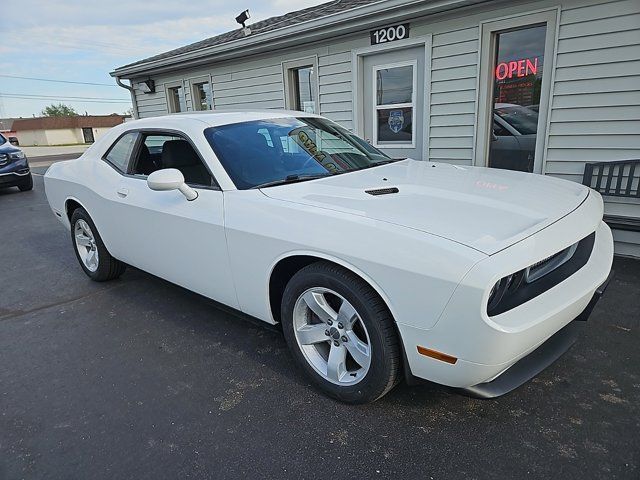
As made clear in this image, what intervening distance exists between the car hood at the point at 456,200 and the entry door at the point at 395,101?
336cm

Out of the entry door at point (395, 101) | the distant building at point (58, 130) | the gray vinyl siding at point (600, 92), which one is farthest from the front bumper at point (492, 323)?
the distant building at point (58, 130)

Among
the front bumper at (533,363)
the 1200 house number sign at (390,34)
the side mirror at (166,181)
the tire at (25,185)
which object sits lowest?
the tire at (25,185)

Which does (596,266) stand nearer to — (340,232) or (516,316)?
(516,316)

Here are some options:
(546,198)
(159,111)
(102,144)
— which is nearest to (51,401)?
(102,144)

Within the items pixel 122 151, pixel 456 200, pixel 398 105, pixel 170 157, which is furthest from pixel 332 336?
pixel 398 105

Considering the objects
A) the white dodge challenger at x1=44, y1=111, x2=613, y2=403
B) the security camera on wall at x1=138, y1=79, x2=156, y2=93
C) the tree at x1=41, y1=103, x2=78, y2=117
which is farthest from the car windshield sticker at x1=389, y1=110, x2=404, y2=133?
the tree at x1=41, y1=103, x2=78, y2=117

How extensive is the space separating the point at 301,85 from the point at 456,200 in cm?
609

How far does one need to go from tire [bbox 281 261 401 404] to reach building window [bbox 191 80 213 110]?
26.2 ft

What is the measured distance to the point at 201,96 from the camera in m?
9.82

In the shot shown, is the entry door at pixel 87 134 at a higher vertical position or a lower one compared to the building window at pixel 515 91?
lower

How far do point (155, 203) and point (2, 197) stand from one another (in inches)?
389

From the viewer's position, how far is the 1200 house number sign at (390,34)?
232 inches

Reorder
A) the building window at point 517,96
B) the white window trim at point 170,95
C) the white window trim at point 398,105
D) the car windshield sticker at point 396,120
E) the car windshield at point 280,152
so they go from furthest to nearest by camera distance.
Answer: the white window trim at point 170,95
the car windshield sticker at point 396,120
the white window trim at point 398,105
the building window at point 517,96
the car windshield at point 280,152

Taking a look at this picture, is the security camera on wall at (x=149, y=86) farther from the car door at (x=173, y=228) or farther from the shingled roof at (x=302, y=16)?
the car door at (x=173, y=228)
